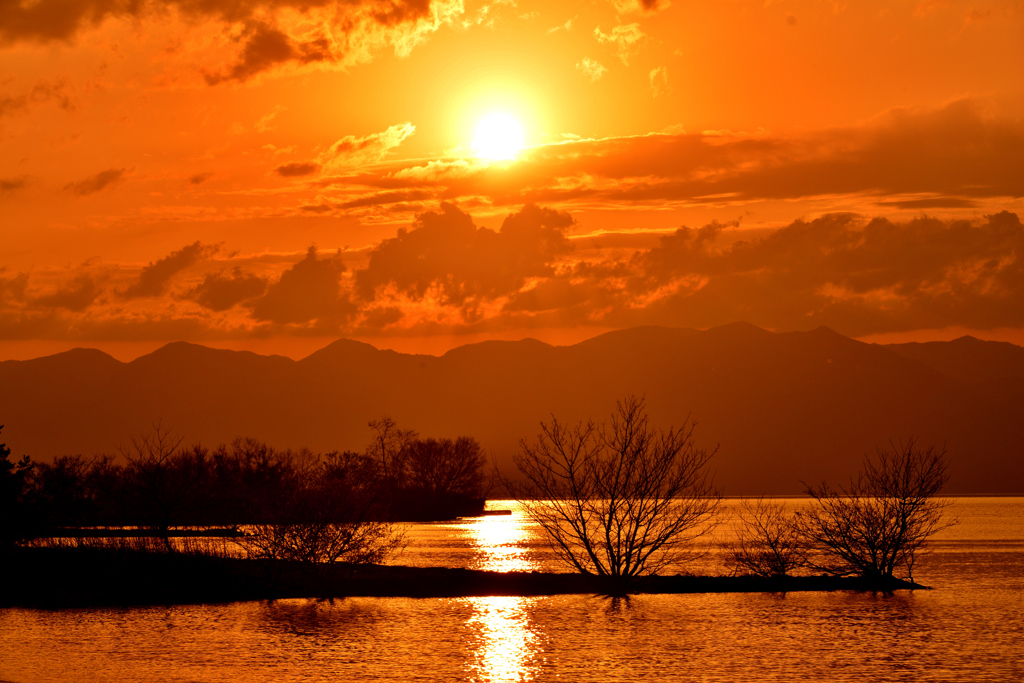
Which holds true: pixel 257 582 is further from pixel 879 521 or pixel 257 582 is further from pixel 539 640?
pixel 879 521

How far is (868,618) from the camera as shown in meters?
50.7

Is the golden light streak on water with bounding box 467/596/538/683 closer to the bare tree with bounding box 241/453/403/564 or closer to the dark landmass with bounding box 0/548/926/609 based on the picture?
the dark landmass with bounding box 0/548/926/609

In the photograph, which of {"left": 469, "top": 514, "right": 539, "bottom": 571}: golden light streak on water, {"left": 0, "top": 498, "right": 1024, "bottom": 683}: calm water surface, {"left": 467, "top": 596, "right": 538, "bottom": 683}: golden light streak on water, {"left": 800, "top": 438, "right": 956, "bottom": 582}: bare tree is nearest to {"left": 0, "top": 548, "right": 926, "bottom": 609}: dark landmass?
{"left": 0, "top": 498, "right": 1024, "bottom": 683}: calm water surface

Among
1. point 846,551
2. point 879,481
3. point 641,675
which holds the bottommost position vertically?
point 641,675

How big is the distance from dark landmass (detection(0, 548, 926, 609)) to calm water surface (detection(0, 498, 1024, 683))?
1152 millimetres

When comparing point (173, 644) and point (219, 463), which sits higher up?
point (219, 463)

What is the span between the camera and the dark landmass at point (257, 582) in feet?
188

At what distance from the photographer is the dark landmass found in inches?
2259

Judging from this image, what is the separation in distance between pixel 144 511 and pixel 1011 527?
14455 centimetres

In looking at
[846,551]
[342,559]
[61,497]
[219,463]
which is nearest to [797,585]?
[846,551]

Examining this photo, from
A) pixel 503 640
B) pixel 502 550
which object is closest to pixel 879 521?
pixel 503 640

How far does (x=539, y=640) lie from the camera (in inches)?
1764

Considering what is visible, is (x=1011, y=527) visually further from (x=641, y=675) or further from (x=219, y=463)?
(x=641, y=675)

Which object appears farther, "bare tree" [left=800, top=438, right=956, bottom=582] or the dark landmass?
the dark landmass
